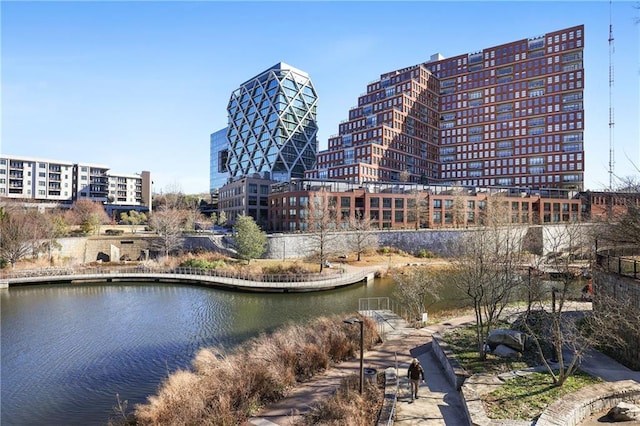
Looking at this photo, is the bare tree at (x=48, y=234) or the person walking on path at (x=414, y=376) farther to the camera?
the bare tree at (x=48, y=234)

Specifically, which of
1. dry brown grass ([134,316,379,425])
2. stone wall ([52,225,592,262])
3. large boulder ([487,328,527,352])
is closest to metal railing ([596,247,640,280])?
large boulder ([487,328,527,352])

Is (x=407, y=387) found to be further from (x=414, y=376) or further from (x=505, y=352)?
(x=505, y=352)

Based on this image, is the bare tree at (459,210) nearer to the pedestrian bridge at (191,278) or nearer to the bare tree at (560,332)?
the pedestrian bridge at (191,278)

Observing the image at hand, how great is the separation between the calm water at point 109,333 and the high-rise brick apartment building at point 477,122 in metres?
69.1

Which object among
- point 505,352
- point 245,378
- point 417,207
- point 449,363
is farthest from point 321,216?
point 245,378

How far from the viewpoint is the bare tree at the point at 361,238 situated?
192 feet

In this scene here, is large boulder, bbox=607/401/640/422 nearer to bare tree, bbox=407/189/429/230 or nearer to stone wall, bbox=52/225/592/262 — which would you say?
stone wall, bbox=52/225/592/262

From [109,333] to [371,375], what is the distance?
1991cm

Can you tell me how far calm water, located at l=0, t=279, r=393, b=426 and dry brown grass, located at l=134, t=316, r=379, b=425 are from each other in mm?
3077

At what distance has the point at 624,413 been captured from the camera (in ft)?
39.1

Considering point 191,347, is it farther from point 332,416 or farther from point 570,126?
point 570,126

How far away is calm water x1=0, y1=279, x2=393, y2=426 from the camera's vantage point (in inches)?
680

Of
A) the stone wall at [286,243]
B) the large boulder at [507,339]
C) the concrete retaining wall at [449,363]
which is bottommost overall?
the concrete retaining wall at [449,363]

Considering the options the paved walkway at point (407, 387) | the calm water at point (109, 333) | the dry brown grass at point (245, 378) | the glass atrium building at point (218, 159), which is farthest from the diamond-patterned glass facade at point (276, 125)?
the paved walkway at point (407, 387)
